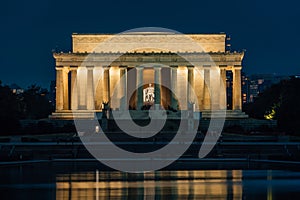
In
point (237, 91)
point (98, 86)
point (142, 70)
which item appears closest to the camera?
point (237, 91)

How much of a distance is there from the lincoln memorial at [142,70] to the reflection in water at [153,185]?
55.4 m

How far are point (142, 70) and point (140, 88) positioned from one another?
10.8 ft

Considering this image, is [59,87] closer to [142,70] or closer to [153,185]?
[142,70]

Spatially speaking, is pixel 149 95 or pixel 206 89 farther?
pixel 149 95

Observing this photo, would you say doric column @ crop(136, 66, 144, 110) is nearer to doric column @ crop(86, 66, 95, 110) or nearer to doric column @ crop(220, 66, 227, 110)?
doric column @ crop(86, 66, 95, 110)

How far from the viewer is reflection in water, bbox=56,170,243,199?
33375 mm

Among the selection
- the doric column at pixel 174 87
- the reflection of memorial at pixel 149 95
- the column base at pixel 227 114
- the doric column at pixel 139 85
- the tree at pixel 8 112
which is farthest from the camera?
the reflection of memorial at pixel 149 95

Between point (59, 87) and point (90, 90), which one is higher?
point (59, 87)

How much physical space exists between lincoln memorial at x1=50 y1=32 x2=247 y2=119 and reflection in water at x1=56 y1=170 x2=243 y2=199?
5545cm

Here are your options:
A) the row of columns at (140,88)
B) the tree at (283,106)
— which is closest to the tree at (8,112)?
the row of columns at (140,88)

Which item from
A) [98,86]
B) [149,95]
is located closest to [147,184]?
[98,86]

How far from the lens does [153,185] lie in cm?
3794

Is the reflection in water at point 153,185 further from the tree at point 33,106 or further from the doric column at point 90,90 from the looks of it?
the tree at point 33,106

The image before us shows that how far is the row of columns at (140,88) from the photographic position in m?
102
